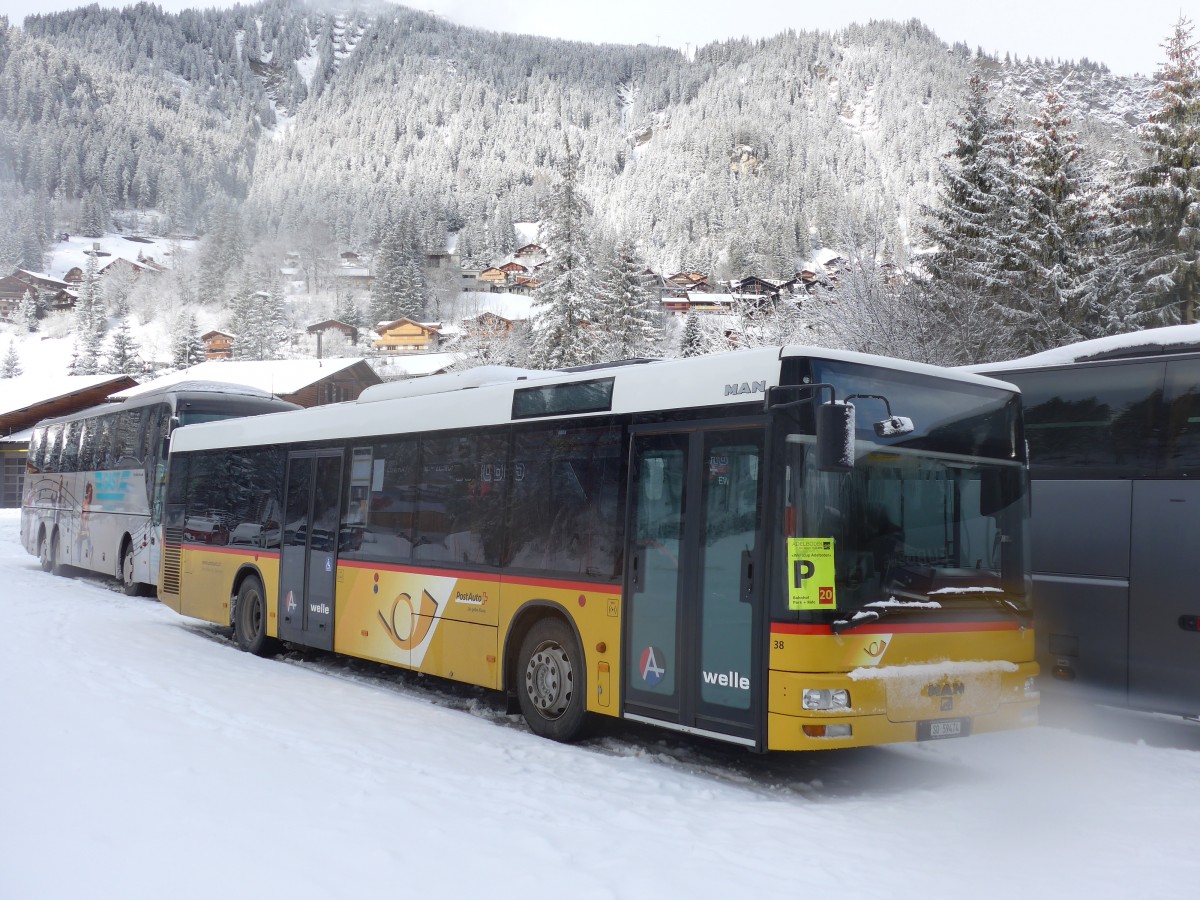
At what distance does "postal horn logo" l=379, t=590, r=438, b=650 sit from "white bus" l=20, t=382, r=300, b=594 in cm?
558

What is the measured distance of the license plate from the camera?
7.08m

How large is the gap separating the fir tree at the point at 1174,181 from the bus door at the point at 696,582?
27.1 metres

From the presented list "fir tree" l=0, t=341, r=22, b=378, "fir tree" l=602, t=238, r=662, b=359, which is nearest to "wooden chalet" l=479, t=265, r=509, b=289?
"fir tree" l=0, t=341, r=22, b=378

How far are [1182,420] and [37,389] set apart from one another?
2372 inches

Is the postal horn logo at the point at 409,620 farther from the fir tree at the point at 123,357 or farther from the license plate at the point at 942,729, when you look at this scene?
the fir tree at the point at 123,357

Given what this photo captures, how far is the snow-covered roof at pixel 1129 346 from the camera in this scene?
924 centimetres

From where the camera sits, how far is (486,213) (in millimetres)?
199875

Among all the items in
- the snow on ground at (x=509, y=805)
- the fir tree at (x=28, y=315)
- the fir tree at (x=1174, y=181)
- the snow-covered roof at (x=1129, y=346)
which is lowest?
the snow on ground at (x=509, y=805)

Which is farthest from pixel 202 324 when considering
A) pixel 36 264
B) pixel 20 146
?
pixel 20 146

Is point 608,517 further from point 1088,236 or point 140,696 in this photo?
point 1088,236

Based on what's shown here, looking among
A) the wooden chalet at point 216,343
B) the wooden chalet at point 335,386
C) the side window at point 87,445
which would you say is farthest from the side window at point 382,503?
the wooden chalet at point 216,343

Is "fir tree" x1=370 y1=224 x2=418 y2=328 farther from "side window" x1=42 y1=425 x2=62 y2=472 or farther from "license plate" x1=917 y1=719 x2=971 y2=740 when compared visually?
"license plate" x1=917 y1=719 x2=971 y2=740

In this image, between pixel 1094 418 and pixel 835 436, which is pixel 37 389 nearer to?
pixel 1094 418

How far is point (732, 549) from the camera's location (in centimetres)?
725
